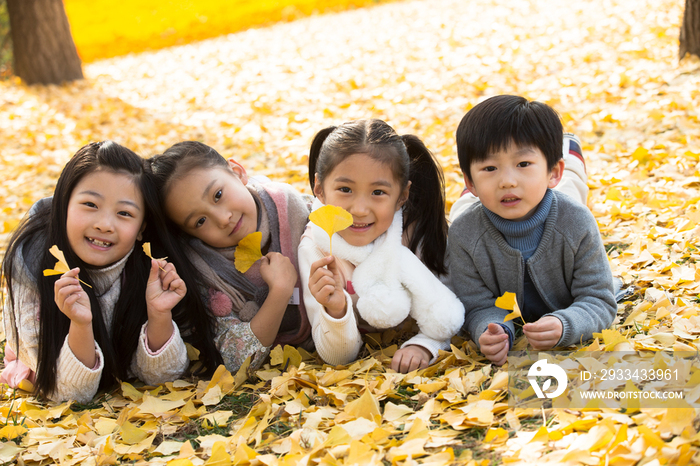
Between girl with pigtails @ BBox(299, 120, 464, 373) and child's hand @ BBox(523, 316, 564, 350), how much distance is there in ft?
0.98

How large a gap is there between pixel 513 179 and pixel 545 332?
1.76 ft

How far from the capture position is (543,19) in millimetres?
8531

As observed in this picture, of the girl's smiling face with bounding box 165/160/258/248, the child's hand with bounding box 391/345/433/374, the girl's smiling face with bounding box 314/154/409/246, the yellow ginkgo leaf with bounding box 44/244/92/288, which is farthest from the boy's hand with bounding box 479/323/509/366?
the yellow ginkgo leaf with bounding box 44/244/92/288

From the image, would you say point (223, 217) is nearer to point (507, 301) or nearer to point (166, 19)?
point (507, 301)

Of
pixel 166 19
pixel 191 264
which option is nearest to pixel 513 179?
pixel 191 264

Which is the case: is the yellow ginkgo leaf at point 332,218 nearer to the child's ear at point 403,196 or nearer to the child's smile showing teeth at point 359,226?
the child's smile showing teeth at point 359,226

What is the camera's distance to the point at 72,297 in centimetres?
199

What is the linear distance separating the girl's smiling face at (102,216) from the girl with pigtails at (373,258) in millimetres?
678

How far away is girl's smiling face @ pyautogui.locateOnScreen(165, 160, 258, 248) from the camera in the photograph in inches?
90.3

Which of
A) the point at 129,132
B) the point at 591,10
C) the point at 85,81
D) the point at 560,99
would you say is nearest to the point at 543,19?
the point at 591,10

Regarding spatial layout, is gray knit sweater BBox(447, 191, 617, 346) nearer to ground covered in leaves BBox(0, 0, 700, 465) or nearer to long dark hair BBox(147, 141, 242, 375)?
ground covered in leaves BBox(0, 0, 700, 465)

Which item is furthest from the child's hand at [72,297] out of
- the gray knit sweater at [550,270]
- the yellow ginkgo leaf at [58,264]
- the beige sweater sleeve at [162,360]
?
the gray knit sweater at [550,270]

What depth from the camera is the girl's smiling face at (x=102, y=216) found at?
215cm

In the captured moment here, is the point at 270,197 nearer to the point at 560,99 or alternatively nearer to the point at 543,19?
the point at 560,99
